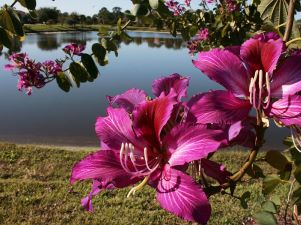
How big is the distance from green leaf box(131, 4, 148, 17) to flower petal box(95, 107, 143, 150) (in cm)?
110

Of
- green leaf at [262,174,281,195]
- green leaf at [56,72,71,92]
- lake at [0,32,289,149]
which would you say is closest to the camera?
green leaf at [262,174,281,195]

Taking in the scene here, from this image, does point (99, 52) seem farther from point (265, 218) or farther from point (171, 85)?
point (171, 85)

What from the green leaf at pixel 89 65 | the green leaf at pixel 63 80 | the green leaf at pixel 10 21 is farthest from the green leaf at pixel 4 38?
the green leaf at pixel 63 80

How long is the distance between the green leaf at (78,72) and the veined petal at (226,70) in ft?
4.91

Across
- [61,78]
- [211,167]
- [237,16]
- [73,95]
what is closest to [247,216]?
[237,16]

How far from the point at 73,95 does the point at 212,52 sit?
18.5 meters

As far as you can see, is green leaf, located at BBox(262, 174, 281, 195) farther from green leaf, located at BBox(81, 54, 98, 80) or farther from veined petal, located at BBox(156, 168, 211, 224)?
green leaf, located at BBox(81, 54, 98, 80)

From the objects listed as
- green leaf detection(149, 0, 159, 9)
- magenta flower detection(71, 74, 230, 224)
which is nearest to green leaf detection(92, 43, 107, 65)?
green leaf detection(149, 0, 159, 9)

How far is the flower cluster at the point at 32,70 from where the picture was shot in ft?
8.29

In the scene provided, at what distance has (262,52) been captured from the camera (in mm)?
573

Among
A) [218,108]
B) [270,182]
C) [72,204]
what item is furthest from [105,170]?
[72,204]

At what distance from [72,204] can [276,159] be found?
13.4 ft

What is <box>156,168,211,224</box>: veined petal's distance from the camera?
48 cm

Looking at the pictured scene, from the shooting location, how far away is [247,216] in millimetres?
4340
